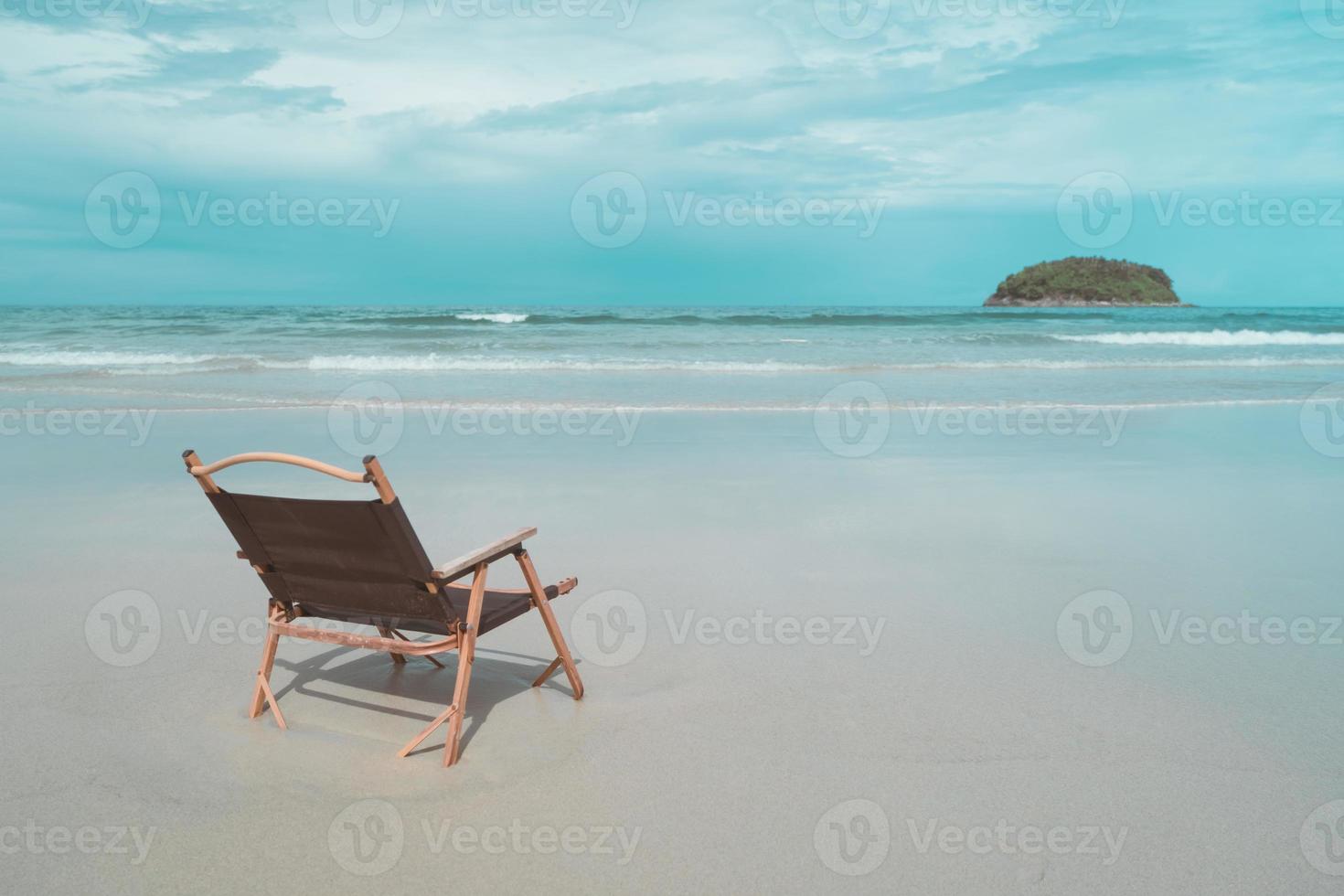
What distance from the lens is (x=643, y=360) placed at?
22234 mm

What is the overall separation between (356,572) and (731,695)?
1.53m

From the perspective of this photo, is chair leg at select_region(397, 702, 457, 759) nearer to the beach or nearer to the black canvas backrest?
the beach

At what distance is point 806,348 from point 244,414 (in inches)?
646

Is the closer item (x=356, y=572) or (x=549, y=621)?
(x=356, y=572)

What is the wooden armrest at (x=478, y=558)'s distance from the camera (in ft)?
11.0

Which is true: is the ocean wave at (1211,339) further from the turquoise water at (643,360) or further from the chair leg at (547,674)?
the chair leg at (547,674)

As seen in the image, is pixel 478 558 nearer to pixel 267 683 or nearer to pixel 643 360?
pixel 267 683

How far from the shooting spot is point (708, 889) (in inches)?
108

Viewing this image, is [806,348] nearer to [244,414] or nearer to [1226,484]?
[244,414]

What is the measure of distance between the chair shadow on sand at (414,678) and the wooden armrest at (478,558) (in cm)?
66

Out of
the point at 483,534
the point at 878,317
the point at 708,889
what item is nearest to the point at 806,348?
the point at 878,317

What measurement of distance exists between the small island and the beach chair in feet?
212

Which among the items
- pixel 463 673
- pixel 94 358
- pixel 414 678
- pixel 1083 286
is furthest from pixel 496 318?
pixel 1083 286

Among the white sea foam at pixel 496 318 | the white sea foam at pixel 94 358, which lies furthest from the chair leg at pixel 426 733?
the white sea foam at pixel 496 318
